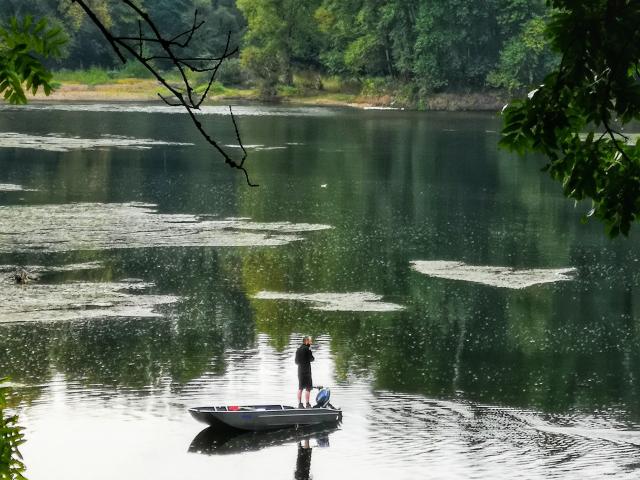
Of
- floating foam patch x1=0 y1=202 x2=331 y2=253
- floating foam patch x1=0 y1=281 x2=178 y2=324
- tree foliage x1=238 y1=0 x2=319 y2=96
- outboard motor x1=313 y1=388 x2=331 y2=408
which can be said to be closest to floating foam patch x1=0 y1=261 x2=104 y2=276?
floating foam patch x1=0 y1=281 x2=178 y2=324

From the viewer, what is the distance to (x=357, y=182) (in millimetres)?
65875

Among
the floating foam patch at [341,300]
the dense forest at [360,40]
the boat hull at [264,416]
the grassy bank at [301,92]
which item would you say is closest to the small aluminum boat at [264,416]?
the boat hull at [264,416]

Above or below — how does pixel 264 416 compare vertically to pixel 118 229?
below

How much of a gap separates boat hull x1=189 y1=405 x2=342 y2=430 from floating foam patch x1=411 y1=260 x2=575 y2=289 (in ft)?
49.2

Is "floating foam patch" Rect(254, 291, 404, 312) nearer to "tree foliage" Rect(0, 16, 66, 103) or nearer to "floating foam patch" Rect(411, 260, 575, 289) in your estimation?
"floating foam patch" Rect(411, 260, 575, 289)

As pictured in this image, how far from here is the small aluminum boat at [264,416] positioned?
25.0 m

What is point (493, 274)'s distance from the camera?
41500 mm

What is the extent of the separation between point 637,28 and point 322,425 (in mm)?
17604

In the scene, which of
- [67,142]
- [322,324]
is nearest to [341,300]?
[322,324]

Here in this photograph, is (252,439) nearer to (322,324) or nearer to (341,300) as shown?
(322,324)

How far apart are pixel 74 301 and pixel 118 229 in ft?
41.6

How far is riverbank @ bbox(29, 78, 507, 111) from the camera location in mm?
125062

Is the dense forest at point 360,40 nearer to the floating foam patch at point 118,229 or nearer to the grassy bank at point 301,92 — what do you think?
the grassy bank at point 301,92

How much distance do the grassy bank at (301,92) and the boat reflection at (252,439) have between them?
99790 mm
